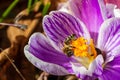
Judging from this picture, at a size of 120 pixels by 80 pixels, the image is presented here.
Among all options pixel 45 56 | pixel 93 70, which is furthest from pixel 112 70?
pixel 45 56

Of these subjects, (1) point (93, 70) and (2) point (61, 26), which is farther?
(2) point (61, 26)

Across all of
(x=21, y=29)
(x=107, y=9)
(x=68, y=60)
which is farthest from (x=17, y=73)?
(x=107, y=9)

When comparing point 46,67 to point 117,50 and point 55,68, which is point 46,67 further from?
point 117,50

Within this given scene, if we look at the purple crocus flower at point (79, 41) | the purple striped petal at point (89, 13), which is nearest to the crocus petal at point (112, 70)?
the purple crocus flower at point (79, 41)

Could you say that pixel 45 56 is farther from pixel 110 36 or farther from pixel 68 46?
pixel 110 36

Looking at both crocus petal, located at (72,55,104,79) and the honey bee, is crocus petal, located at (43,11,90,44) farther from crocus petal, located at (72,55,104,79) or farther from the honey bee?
crocus petal, located at (72,55,104,79)

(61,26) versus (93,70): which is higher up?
(61,26)

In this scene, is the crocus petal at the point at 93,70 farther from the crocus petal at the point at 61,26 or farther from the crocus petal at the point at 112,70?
the crocus petal at the point at 61,26
